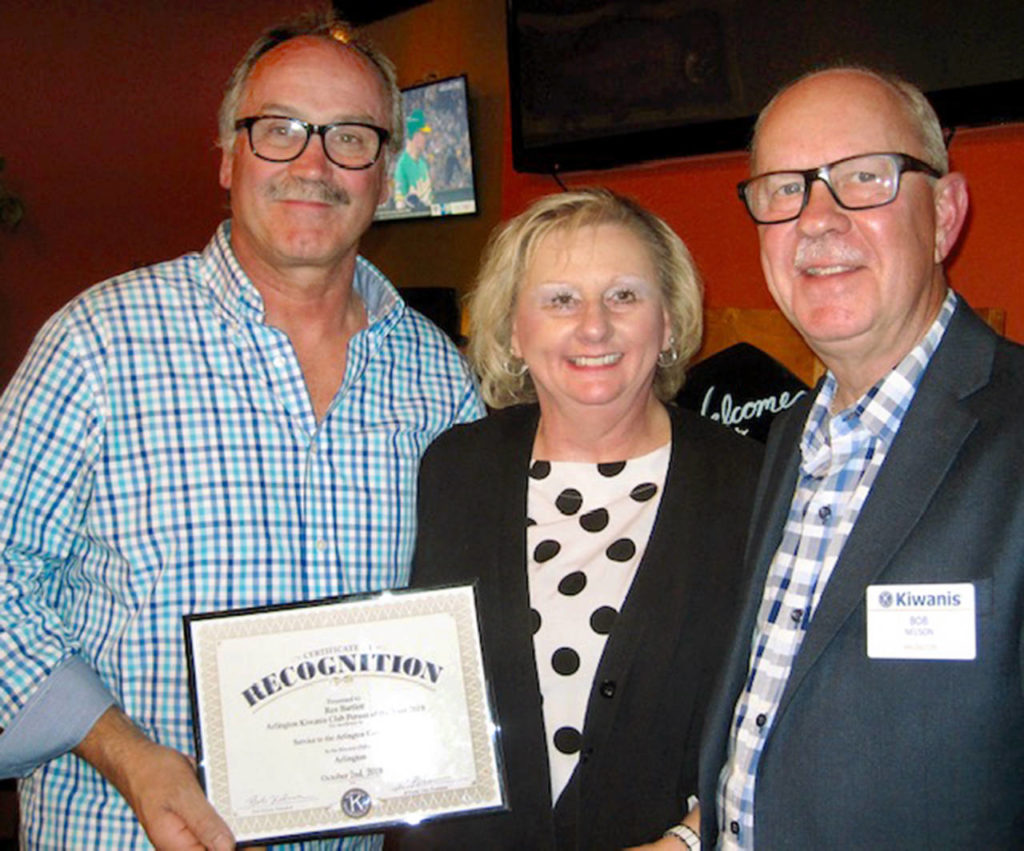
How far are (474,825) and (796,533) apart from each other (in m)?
0.82

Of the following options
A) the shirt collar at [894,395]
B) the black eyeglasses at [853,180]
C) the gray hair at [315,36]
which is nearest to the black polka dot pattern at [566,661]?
the shirt collar at [894,395]

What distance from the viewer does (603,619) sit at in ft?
5.98

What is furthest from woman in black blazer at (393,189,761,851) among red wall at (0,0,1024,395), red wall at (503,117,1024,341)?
red wall at (0,0,1024,395)

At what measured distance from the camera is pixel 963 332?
146 centimetres

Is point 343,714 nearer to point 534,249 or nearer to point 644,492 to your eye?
point 644,492

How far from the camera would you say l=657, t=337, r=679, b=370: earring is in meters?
2.22

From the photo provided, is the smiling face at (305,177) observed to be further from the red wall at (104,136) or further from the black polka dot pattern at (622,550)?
the red wall at (104,136)

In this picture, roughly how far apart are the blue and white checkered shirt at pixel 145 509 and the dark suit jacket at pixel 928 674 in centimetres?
89

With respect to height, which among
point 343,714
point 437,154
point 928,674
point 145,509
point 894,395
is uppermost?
point 437,154

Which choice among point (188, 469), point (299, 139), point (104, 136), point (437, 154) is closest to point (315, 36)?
point (299, 139)

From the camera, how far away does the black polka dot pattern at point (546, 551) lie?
1.91 meters

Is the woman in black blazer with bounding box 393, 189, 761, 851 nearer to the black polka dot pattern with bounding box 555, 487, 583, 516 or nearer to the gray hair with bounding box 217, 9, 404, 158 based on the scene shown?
the black polka dot pattern with bounding box 555, 487, 583, 516

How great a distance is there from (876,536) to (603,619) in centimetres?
61

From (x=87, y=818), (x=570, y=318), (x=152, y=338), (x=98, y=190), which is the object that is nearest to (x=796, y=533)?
(x=570, y=318)
